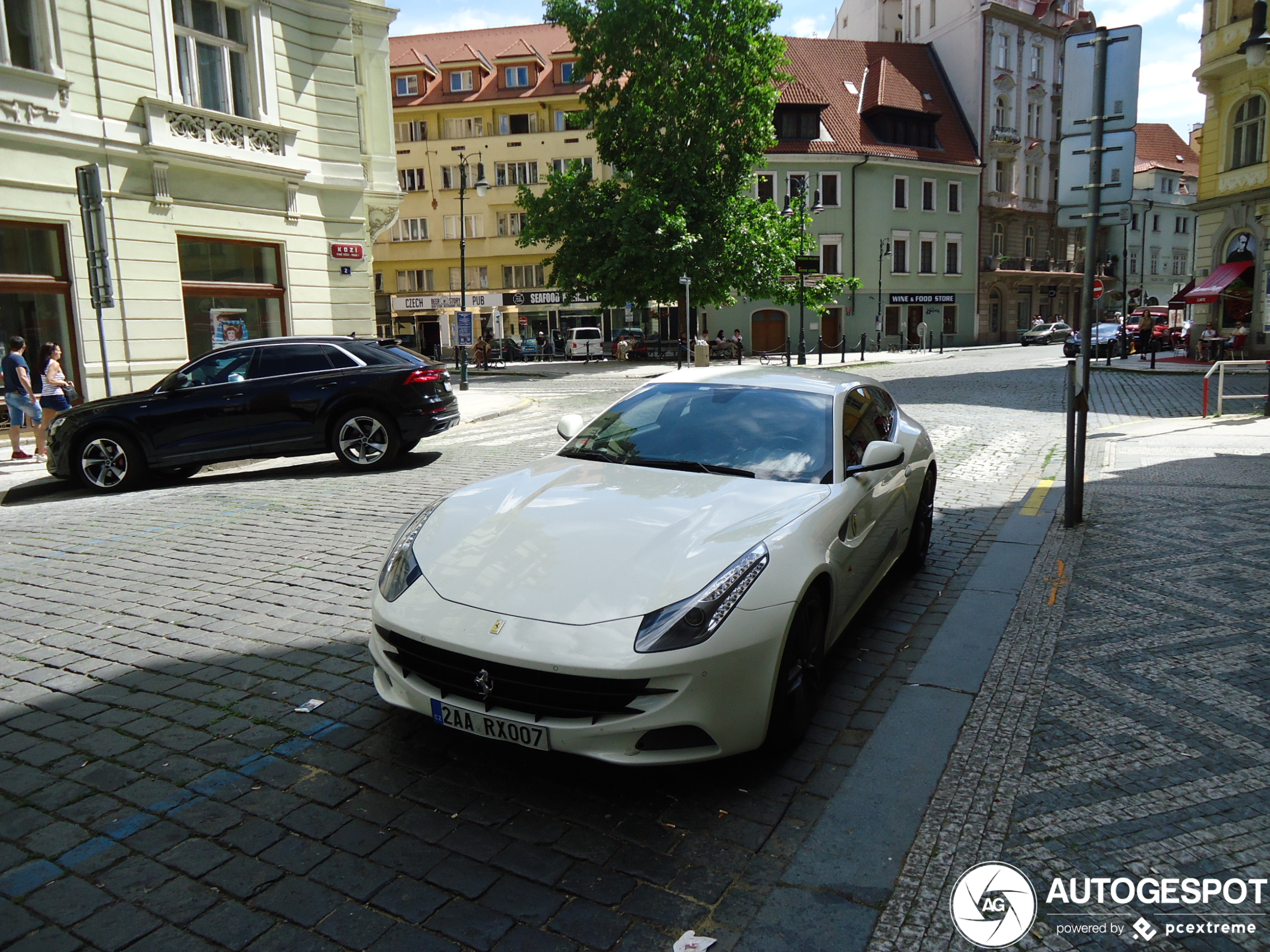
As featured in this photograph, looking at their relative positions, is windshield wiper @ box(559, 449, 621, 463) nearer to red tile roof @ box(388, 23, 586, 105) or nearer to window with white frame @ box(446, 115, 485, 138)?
red tile roof @ box(388, 23, 586, 105)

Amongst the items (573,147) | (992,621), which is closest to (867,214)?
(573,147)

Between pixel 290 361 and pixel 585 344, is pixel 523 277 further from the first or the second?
pixel 290 361

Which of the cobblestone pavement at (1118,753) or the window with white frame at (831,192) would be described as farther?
the window with white frame at (831,192)

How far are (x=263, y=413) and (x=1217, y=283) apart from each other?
30.7 metres

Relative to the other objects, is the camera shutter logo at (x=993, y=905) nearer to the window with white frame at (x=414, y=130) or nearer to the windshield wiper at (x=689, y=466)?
the windshield wiper at (x=689, y=466)

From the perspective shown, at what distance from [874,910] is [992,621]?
2.87 metres

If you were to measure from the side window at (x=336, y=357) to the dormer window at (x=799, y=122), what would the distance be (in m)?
45.0

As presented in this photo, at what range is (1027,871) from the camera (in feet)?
9.38

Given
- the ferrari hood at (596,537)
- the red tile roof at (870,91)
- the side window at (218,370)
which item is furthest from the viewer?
the red tile roof at (870,91)

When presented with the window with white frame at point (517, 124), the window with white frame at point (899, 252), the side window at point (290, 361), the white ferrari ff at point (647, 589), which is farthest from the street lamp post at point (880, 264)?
the white ferrari ff at point (647, 589)

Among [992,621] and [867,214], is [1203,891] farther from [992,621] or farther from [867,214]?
[867,214]

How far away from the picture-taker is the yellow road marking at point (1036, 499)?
8.25m

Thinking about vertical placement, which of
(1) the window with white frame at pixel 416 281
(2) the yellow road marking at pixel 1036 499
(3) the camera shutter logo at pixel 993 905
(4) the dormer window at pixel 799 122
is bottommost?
(2) the yellow road marking at pixel 1036 499

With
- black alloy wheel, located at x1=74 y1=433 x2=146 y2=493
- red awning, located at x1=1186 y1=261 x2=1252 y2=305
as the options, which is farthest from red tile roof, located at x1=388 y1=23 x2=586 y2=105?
black alloy wheel, located at x1=74 y1=433 x2=146 y2=493
